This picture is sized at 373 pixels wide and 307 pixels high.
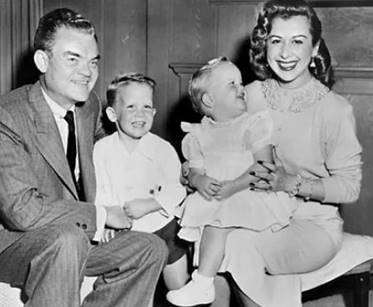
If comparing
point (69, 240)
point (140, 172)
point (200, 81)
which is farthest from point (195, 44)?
point (69, 240)

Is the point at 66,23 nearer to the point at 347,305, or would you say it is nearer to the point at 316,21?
the point at 316,21

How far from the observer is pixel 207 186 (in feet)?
9.24

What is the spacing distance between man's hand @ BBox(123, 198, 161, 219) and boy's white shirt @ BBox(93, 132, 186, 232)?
2 cm

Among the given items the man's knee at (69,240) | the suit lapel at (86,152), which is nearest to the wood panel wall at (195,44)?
the suit lapel at (86,152)

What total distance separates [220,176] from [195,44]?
39.6 inches

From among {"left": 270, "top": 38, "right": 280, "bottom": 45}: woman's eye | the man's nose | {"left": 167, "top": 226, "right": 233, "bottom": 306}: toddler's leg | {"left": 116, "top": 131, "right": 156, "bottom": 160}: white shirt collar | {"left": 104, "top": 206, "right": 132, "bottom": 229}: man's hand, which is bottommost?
{"left": 167, "top": 226, "right": 233, "bottom": 306}: toddler's leg

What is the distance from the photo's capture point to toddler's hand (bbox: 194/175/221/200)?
2809 mm

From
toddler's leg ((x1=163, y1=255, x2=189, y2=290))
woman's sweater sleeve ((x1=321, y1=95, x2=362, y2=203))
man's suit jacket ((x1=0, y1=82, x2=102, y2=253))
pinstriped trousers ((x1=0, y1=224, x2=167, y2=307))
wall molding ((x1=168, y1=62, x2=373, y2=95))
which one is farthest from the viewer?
wall molding ((x1=168, y1=62, x2=373, y2=95))

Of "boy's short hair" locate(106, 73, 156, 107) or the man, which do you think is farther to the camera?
"boy's short hair" locate(106, 73, 156, 107)

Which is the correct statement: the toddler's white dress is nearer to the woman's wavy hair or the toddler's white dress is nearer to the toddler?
the toddler

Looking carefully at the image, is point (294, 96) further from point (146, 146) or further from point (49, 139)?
point (49, 139)

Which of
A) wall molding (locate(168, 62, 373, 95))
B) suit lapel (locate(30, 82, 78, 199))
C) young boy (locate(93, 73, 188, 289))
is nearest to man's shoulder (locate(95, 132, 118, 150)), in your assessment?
young boy (locate(93, 73, 188, 289))

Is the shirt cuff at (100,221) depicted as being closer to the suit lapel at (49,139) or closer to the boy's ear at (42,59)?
the suit lapel at (49,139)

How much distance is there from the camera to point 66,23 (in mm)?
2809
